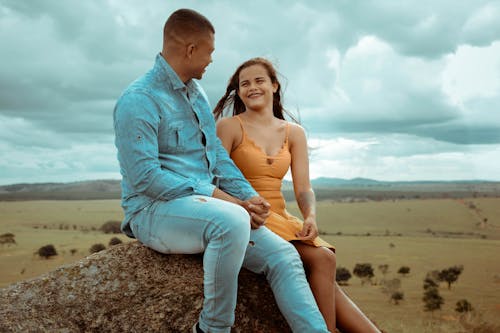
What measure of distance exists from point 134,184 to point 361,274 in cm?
3360

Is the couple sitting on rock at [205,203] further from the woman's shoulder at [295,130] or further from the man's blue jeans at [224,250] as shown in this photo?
the woman's shoulder at [295,130]

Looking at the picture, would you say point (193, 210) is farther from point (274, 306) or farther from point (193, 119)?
point (274, 306)

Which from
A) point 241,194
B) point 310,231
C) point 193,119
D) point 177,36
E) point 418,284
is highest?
point 177,36

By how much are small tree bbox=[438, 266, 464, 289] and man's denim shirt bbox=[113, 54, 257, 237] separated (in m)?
32.8

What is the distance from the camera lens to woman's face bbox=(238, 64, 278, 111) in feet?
15.6

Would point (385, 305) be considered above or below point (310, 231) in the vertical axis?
below

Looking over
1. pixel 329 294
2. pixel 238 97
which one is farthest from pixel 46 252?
pixel 329 294

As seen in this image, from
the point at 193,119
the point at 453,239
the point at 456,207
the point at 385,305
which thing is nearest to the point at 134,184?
the point at 193,119

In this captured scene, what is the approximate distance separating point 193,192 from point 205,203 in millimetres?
178

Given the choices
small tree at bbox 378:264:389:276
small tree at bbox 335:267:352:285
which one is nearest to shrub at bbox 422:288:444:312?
small tree at bbox 335:267:352:285

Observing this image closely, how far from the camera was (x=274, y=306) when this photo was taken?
4.18 metres

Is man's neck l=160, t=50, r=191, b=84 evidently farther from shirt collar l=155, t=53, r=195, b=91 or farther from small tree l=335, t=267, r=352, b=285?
small tree l=335, t=267, r=352, b=285

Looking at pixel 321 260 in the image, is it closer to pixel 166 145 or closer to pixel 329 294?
pixel 329 294

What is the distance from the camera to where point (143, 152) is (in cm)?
354
